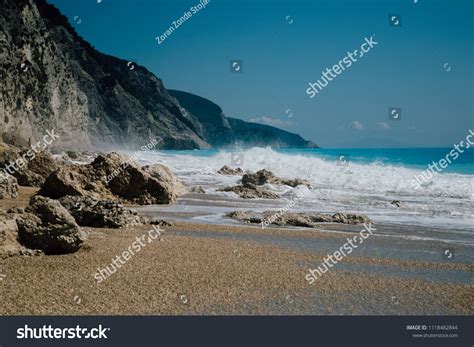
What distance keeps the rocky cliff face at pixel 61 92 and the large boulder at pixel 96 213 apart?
31302mm

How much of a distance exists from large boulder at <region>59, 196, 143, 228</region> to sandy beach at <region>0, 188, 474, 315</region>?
1.42ft

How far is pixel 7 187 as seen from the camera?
12812 millimetres

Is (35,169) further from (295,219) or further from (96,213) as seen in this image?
(295,219)

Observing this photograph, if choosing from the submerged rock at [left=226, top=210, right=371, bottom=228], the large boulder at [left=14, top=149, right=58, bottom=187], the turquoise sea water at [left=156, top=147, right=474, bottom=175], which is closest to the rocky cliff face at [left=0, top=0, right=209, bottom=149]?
the turquoise sea water at [left=156, top=147, right=474, bottom=175]

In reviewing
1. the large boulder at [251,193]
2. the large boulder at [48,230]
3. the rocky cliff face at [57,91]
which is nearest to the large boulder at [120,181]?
the large boulder at [251,193]

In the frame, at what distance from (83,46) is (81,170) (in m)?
83.2

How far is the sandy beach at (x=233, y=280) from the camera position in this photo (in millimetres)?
5332

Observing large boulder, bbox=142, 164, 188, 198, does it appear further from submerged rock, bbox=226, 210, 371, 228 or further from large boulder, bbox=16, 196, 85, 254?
large boulder, bbox=16, 196, 85, 254

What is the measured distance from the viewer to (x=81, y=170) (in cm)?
1520
